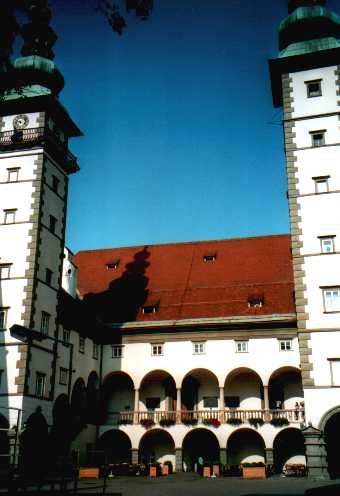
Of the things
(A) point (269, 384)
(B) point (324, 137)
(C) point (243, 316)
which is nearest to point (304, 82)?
(B) point (324, 137)

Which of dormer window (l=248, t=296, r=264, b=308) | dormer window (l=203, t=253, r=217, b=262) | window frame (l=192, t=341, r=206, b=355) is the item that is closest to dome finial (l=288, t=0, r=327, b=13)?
dormer window (l=203, t=253, r=217, b=262)

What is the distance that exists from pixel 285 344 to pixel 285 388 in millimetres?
2662

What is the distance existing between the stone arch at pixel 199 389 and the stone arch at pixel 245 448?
2.22 metres

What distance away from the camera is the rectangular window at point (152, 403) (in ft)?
121

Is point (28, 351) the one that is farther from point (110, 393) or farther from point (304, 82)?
point (304, 82)

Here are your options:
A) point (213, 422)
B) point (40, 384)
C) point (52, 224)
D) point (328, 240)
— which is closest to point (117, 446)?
point (213, 422)

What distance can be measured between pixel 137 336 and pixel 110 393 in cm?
413

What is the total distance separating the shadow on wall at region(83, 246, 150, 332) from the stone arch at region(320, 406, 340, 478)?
49.2 feet

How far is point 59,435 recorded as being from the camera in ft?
55.6

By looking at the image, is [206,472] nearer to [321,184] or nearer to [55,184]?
[321,184]

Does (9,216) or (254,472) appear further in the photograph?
(9,216)

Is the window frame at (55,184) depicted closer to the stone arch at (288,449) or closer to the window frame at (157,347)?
the window frame at (157,347)

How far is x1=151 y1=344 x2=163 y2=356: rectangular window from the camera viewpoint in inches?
1444

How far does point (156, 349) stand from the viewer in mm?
Result: 36812
